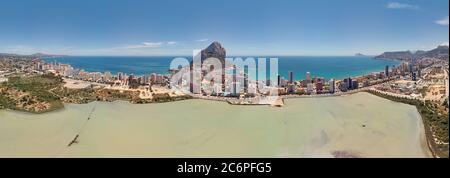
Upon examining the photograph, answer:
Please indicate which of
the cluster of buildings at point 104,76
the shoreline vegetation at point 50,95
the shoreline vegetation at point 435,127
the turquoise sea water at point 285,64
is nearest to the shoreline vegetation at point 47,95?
the shoreline vegetation at point 50,95

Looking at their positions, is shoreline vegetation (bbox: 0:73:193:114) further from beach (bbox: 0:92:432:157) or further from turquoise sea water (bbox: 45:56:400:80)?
turquoise sea water (bbox: 45:56:400:80)

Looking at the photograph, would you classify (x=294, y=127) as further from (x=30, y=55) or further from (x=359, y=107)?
(x=30, y=55)

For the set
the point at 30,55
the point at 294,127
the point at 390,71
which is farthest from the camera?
the point at 30,55

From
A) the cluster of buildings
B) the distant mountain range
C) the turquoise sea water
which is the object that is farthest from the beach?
the turquoise sea water

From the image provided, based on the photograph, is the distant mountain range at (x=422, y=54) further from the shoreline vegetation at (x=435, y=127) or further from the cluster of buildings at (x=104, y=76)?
the cluster of buildings at (x=104, y=76)

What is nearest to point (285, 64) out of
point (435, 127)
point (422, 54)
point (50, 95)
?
point (422, 54)

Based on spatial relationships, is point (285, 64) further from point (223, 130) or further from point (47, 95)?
point (47, 95)

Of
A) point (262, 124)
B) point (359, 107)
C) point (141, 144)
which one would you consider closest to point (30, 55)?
point (141, 144)
